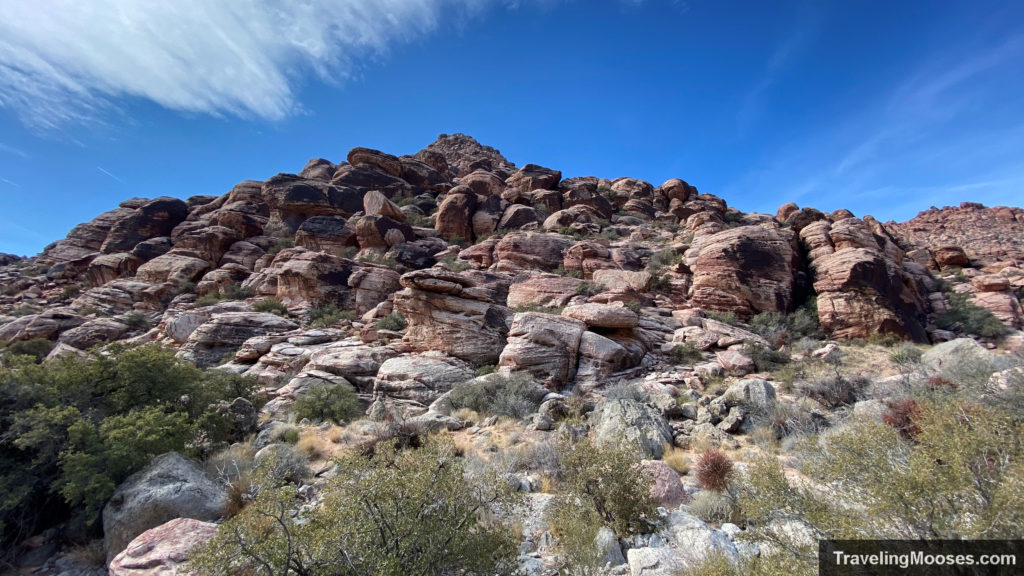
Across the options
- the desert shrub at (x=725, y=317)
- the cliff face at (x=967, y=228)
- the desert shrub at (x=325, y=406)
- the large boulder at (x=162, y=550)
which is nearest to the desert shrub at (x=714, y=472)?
the large boulder at (x=162, y=550)

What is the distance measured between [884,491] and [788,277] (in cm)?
1822

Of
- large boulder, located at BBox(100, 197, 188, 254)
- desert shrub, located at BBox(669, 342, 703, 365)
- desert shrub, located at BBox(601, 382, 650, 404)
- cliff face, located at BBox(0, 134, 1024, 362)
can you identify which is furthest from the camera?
large boulder, located at BBox(100, 197, 188, 254)

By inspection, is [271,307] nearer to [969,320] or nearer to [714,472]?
[714,472]

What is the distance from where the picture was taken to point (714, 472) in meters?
5.39

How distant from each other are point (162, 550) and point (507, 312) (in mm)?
12638

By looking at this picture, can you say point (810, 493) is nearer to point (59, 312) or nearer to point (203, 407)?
point (203, 407)

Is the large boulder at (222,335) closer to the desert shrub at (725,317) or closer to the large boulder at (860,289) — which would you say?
the desert shrub at (725,317)

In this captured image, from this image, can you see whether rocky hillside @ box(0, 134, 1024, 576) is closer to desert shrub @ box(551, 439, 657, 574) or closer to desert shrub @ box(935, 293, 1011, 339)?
desert shrub @ box(935, 293, 1011, 339)

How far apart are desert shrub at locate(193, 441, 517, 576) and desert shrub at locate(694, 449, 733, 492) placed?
11.4 ft

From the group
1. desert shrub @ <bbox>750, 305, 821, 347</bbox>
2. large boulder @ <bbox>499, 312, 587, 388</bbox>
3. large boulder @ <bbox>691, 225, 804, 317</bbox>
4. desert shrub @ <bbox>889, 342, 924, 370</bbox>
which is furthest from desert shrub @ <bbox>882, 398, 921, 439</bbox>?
large boulder @ <bbox>691, 225, 804, 317</bbox>

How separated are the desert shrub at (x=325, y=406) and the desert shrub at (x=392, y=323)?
584cm

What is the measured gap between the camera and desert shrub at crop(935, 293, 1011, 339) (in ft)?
48.6

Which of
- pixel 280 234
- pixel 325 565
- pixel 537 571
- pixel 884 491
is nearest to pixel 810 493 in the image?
pixel 884 491

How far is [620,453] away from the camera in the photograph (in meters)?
4.43
